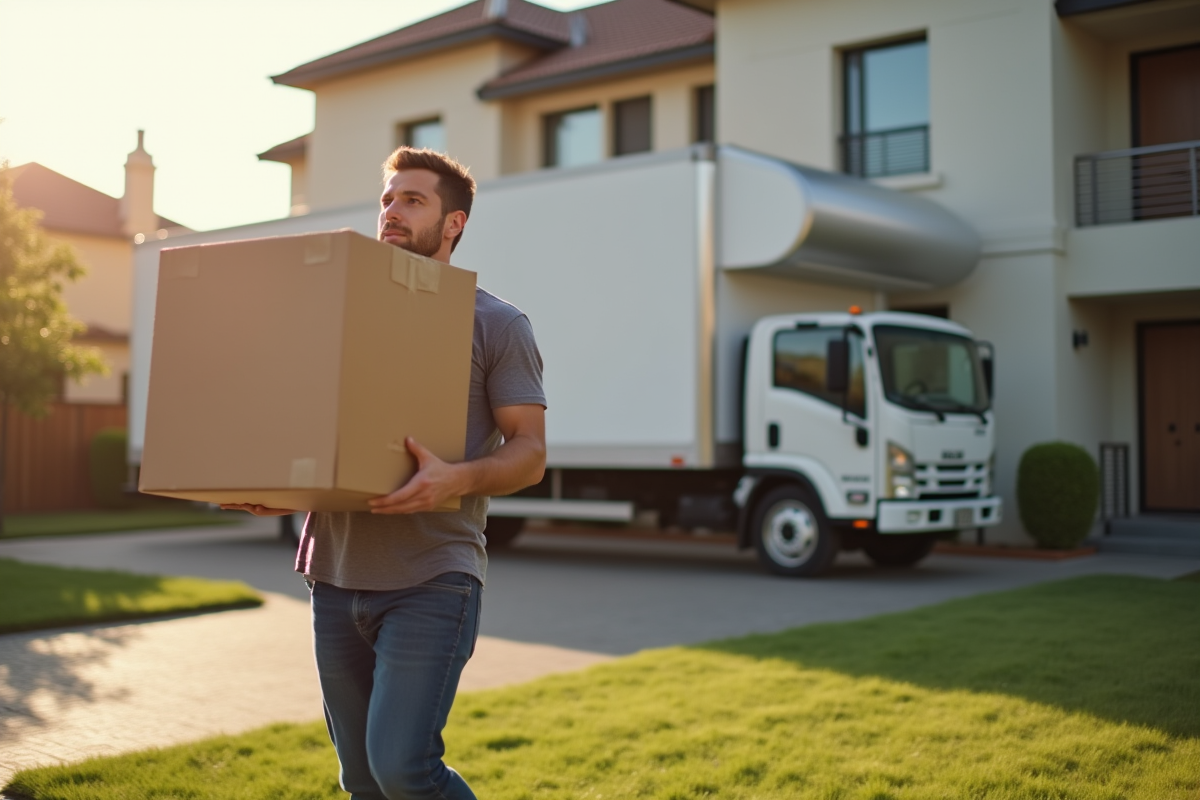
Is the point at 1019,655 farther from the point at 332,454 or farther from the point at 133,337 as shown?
the point at 133,337

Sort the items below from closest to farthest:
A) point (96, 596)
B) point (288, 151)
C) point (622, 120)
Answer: point (96, 596)
point (622, 120)
point (288, 151)

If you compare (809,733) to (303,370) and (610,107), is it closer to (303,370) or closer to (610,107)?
(303,370)

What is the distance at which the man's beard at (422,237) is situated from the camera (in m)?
3.17

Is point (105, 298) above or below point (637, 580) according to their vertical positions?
above

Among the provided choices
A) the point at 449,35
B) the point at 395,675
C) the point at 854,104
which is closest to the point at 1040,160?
the point at 854,104

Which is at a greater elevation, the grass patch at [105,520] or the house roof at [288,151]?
the house roof at [288,151]

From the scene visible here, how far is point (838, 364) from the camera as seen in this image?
11648 mm

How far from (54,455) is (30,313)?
6.50 m

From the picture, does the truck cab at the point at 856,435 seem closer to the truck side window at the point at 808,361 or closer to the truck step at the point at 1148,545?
the truck side window at the point at 808,361

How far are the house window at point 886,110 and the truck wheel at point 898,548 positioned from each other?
19.0 feet

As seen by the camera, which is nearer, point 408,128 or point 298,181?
point 408,128

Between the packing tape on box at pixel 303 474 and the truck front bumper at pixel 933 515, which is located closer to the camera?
the packing tape on box at pixel 303 474

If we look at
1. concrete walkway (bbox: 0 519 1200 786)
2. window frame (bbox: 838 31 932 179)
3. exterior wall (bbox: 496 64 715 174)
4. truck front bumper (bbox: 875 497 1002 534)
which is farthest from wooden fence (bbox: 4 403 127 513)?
truck front bumper (bbox: 875 497 1002 534)

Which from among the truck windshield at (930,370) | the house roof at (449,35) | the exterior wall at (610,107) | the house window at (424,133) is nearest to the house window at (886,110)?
the exterior wall at (610,107)
